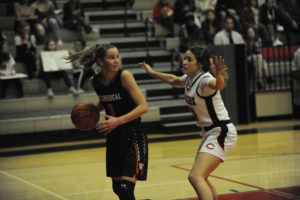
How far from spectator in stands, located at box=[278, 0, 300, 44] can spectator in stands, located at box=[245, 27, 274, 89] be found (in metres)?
1.52

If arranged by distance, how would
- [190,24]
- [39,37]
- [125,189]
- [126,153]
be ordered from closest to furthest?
[125,189], [126,153], [39,37], [190,24]

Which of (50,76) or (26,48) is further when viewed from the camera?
(26,48)

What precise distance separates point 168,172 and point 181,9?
7.14 metres

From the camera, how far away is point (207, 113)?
15.1ft

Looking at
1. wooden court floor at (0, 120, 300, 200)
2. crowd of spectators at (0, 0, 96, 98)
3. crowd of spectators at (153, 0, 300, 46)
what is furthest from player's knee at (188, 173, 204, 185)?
crowd of spectators at (153, 0, 300, 46)

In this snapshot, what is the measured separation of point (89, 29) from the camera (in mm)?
13273

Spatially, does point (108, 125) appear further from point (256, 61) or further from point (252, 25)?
point (252, 25)

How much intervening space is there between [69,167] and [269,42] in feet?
22.2

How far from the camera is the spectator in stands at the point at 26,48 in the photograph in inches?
463

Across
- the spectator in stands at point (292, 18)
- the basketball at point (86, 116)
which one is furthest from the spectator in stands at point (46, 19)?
the basketball at point (86, 116)

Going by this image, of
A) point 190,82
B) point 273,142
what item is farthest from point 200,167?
point 273,142

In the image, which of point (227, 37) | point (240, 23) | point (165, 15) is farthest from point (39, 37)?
point (240, 23)

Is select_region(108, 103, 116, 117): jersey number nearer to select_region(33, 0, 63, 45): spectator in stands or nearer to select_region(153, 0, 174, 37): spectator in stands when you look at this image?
select_region(33, 0, 63, 45): spectator in stands

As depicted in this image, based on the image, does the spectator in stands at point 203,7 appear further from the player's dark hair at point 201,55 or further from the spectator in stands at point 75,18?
the player's dark hair at point 201,55
